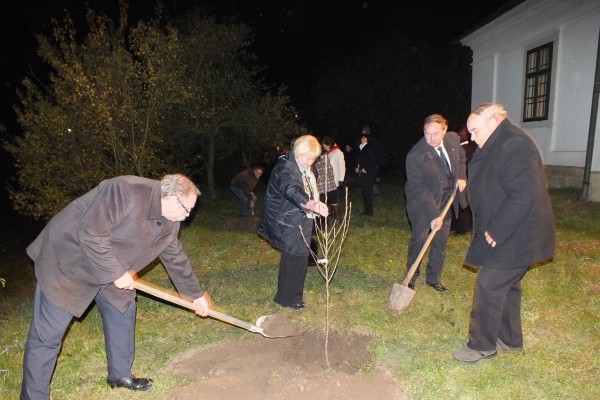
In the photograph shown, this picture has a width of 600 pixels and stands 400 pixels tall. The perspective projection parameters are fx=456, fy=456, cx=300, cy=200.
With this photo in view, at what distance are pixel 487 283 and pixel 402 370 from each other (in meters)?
0.95

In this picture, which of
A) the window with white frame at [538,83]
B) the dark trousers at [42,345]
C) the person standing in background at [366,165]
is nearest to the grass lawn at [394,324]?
the dark trousers at [42,345]

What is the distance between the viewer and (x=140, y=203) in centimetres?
288

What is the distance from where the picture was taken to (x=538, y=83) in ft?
38.5

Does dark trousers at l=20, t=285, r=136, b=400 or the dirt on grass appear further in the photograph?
the dirt on grass

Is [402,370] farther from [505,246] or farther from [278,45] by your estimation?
[278,45]

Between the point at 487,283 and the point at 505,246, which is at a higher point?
the point at 505,246

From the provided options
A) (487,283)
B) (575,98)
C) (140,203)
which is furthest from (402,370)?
(575,98)

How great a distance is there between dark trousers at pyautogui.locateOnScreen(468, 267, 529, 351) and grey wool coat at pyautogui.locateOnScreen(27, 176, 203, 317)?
2.37 meters

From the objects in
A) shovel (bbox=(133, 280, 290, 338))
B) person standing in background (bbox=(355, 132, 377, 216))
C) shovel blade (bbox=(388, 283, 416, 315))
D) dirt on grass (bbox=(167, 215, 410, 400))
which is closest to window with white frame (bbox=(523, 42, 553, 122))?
person standing in background (bbox=(355, 132, 377, 216))

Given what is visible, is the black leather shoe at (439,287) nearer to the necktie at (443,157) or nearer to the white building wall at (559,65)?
the necktie at (443,157)

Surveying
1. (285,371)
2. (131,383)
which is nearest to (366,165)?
(285,371)

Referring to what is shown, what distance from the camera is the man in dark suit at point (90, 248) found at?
2793mm

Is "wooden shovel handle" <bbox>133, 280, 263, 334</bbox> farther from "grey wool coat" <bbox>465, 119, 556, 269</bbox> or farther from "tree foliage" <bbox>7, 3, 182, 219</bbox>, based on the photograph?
"tree foliage" <bbox>7, 3, 182, 219</bbox>

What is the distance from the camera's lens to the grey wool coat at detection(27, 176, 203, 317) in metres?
2.77
